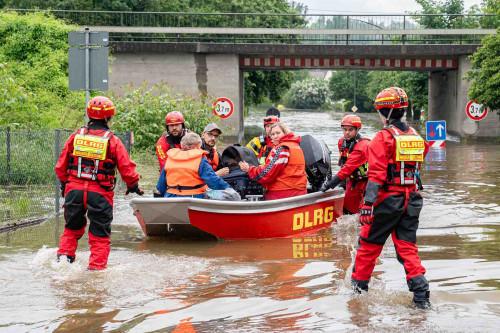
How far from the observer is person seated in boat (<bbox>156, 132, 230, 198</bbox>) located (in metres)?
11.2

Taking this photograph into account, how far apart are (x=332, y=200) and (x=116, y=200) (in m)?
5.07

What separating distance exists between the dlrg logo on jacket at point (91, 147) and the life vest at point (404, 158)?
2944 millimetres

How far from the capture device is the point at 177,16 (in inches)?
1608

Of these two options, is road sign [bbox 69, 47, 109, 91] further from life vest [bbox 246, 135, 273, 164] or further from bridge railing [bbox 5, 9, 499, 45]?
bridge railing [bbox 5, 9, 499, 45]

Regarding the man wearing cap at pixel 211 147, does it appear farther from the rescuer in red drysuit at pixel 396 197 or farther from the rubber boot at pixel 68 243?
the rescuer in red drysuit at pixel 396 197

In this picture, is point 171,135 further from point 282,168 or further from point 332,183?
point 332,183

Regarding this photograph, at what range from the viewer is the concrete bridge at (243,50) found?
38344 millimetres

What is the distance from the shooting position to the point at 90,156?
9.11 m

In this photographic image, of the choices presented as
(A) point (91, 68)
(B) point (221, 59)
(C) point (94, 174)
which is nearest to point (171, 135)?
(A) point (91, 68)

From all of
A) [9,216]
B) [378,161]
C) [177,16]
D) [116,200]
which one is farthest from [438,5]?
[378,161]

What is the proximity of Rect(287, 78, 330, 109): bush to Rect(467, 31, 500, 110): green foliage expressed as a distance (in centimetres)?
7673

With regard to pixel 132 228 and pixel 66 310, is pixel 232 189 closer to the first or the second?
pixel 132 228

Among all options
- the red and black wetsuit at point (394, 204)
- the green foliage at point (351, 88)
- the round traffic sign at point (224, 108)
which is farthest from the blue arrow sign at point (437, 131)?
the green foliage at point (351, 88)

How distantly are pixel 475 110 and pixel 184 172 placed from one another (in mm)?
27791
